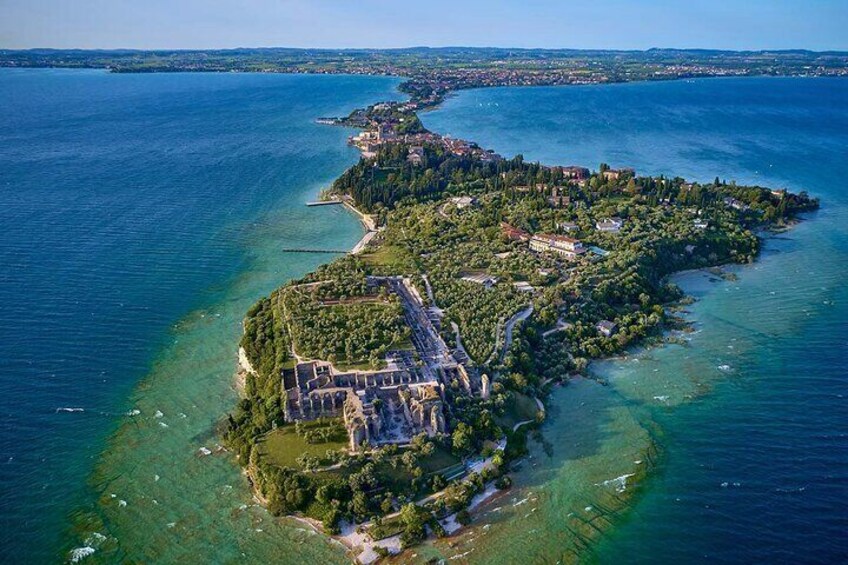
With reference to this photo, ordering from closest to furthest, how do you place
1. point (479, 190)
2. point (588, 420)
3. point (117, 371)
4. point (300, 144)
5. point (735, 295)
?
1. point (588, 420)
2. point (117, 371)
3. point (735, 295)
4. point (479, 190)
5. point (300, 144)

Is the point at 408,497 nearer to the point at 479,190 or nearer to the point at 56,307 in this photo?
the point at 56,307

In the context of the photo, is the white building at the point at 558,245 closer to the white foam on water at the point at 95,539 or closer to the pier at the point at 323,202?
the pier at the point at 323,202

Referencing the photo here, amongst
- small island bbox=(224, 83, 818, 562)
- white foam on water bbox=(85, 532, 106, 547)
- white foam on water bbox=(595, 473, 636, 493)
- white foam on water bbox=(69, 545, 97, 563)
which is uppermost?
Answer: small island bbox=(224, 83, 818, 562)

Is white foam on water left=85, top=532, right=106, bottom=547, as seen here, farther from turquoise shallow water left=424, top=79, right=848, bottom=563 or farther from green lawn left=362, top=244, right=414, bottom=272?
green lawn left=362, top=244, right=414, bottom=272

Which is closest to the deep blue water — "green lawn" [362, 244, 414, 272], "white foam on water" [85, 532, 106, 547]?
"white foam on water" [85, 532, 106, 547]

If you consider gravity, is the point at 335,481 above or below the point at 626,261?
below

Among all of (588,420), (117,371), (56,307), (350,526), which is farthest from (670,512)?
(56,307)

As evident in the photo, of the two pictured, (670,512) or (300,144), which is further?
(300,144)
